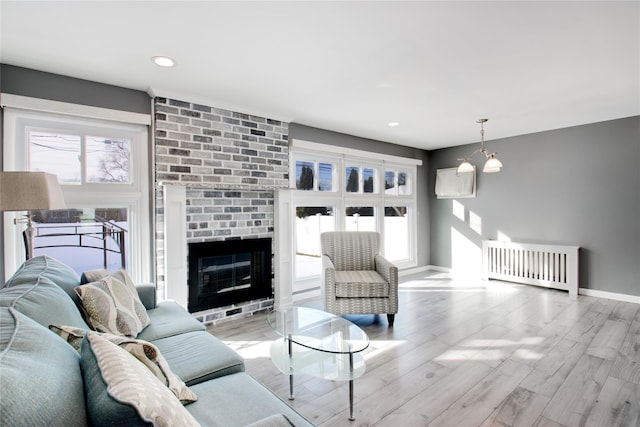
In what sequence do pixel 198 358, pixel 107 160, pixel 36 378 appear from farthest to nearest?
pixel 107 160, pixel 198 358, pixel 36 378

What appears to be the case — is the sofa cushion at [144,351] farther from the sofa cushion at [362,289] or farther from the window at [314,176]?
the window at [314,176]

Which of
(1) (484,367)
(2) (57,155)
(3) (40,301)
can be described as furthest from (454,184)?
(3) (40,301)

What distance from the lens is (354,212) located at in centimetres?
525

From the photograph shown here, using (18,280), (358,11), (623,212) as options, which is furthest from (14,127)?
(623,212)

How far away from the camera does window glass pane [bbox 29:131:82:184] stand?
2719mm

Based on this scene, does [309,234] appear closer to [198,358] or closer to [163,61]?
[163,61]

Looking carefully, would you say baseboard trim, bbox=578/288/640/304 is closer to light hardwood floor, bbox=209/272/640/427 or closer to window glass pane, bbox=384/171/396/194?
light hardwood floor, bbox=209/272/640/427

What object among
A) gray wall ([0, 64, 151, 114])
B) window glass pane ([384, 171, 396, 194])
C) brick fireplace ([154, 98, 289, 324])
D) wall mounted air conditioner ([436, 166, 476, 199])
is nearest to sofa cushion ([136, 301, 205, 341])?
brick fireplace ([154, 98, 289, 324])

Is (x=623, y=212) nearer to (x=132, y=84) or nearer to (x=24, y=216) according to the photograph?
(x=132, y=84)

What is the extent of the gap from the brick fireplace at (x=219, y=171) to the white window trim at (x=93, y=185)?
0.15m

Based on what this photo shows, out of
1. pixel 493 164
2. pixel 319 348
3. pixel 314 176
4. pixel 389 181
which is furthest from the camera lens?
pixel 389 181

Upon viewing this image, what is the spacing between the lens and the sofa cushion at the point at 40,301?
1.23m

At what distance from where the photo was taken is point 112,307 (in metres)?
1.88

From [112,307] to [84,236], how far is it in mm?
1476
